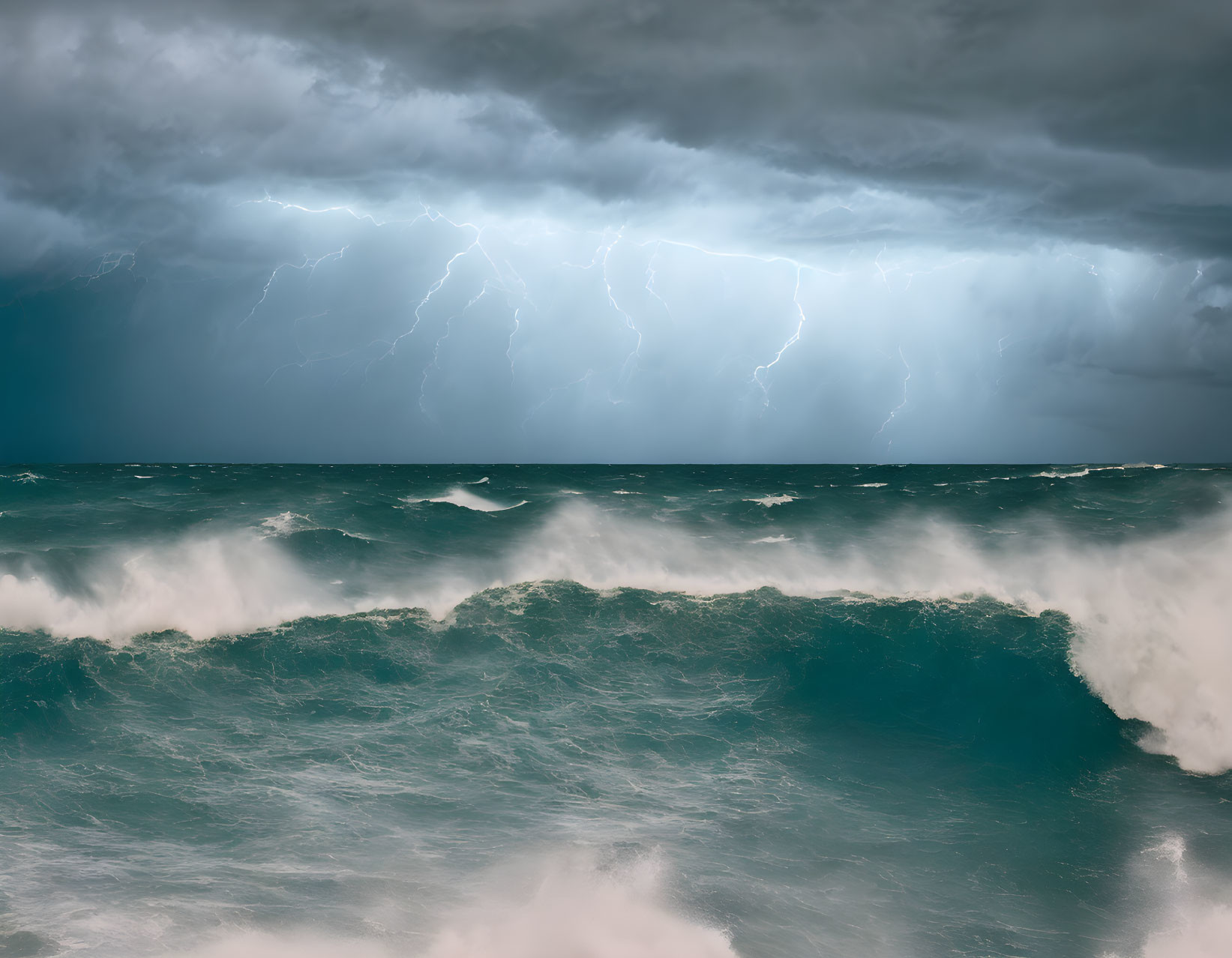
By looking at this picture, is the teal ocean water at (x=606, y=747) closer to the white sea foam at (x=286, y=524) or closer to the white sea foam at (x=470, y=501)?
the white sea foam at (x=286, y=524)

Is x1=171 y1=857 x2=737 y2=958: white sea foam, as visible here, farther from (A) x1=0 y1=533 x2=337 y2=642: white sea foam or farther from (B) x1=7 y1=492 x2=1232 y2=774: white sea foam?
(A) x1=0 y1=533 x2=337 y2=642: white sea foam

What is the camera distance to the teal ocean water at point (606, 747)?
711cm

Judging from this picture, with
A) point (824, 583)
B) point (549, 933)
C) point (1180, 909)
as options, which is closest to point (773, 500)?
point (824, 583)

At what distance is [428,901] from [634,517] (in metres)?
20.3

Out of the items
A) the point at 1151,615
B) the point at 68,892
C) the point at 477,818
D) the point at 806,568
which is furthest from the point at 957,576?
the point at 68,892

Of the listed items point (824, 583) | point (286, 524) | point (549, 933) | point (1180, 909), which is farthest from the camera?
point (286, 524)

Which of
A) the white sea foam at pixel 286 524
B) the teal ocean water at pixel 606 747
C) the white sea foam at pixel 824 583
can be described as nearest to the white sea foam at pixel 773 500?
the white sea foam at pixel 824 583

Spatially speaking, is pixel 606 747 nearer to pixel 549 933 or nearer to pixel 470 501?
pixel 549 933

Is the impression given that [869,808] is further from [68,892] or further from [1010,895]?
[68,892]

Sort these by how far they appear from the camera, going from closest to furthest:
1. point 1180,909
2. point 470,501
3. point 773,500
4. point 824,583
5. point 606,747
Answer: point 1180,909 < point 606,747 < point 824,583 < point 470,501 < point 773,500

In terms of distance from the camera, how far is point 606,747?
1106 cm

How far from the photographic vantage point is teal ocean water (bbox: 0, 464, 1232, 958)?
7109 millimetres

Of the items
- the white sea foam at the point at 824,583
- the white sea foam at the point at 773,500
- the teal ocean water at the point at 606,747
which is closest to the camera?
the teal ocean water at the point at 606,747

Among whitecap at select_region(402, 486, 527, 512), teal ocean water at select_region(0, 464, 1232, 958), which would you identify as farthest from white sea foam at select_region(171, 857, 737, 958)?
whitecap at select_region(402, 486, 527, 512)
